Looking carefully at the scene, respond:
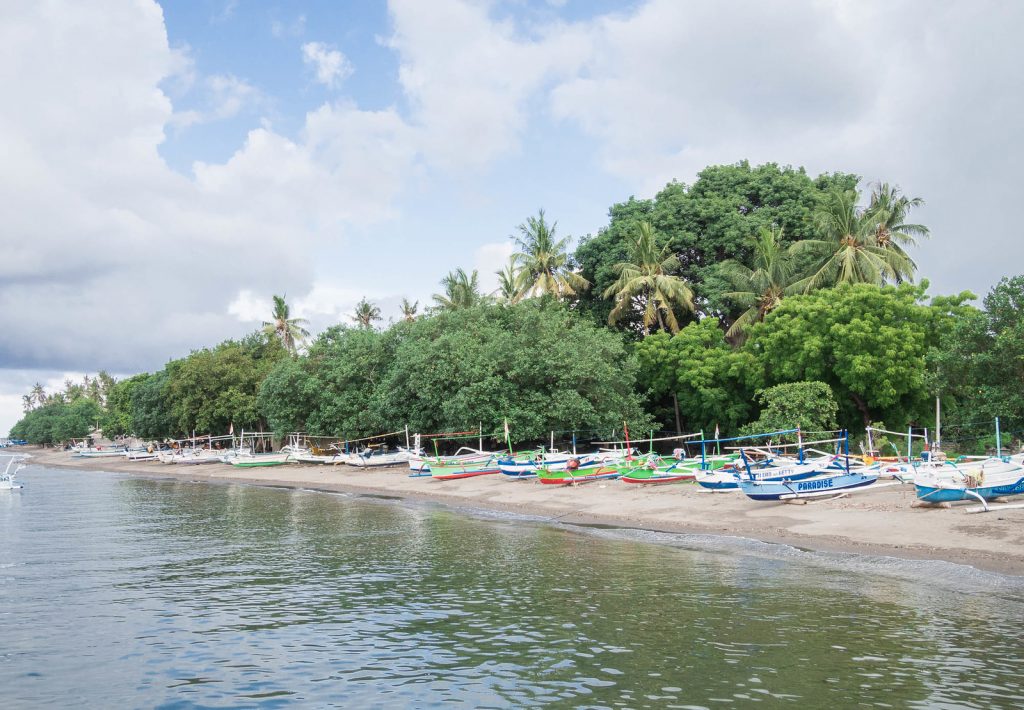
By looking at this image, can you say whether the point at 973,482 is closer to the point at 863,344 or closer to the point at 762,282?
the point at 863,344

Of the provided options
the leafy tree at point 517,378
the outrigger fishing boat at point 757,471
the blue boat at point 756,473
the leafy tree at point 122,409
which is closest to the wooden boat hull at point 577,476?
the outrigger fishing boat at point 757,471

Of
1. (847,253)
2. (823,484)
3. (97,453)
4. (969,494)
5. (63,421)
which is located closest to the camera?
(969,494)

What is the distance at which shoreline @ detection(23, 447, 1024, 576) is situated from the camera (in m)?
18.7

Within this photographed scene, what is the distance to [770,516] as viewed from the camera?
24.5 m

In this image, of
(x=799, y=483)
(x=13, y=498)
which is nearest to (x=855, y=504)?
(x=799, y=483)

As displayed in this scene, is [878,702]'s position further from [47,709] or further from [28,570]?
[28,570]

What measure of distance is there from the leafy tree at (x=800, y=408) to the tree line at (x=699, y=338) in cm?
13

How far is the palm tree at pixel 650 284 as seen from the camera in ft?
172

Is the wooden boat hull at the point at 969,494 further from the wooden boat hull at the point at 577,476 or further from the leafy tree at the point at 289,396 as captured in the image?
the leafy tree at the point at 289,396

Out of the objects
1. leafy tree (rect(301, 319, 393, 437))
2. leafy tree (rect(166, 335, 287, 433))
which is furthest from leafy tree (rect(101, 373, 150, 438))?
A: leafy tree (rect(301, 319, 393, 437))

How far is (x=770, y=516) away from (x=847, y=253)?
26.5 metres

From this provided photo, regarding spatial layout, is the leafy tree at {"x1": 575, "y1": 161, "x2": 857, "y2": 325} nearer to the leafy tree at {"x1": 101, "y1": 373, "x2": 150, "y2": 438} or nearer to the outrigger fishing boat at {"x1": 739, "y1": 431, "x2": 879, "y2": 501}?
the outrigger fishing boat at {"x1": 739, "y1": 431, "x2": 879, "y2": 501}

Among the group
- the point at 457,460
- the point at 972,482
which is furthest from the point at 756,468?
the point at 457,460

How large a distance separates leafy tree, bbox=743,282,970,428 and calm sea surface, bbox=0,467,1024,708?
22.5 metres
